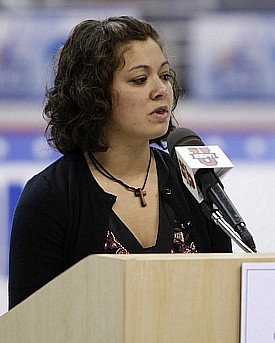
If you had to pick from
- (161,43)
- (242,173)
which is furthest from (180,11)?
(161,43)

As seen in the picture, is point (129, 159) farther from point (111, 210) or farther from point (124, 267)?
point (124, 267)

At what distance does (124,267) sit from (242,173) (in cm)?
136

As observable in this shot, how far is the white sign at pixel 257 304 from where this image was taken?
0.97m

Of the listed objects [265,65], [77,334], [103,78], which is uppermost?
[265,65]

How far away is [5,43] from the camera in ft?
7.28

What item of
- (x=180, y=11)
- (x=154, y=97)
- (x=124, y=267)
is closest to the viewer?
(x=124, y=267)

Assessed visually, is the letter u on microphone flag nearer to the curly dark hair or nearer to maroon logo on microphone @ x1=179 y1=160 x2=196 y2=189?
maroon logo on microphone @ x1=179 y1=160 x2=196 y2=189

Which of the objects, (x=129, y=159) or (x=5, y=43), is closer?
(x=129, y=159)

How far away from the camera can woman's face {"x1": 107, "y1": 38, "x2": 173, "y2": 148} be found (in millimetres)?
1498

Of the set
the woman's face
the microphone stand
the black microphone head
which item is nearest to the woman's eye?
the woman's face

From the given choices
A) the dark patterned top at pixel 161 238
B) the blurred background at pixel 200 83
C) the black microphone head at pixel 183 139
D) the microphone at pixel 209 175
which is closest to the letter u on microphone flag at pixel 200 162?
the microphone at pixel 209 175

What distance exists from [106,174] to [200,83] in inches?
29.2

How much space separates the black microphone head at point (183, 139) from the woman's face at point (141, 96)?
0.03m

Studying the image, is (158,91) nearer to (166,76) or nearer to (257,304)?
(166,76)
